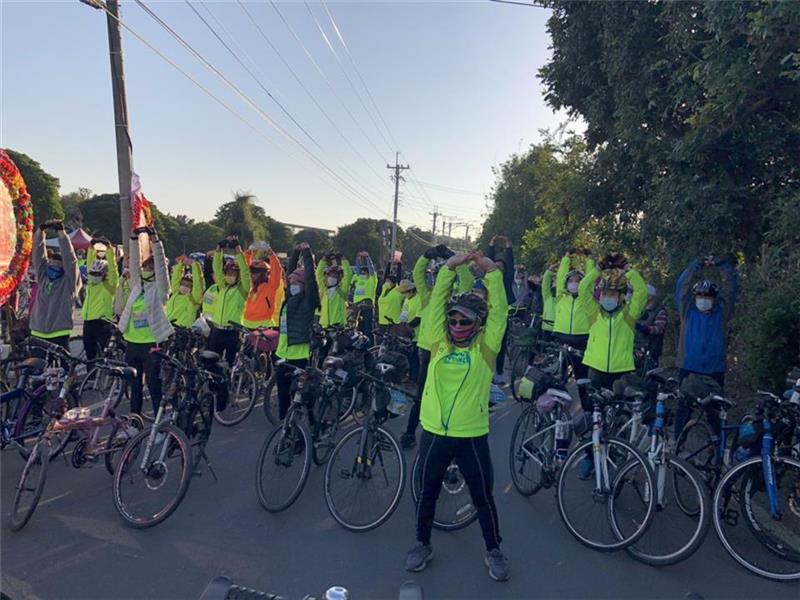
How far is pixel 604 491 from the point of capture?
3.82 meters

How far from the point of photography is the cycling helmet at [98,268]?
6973 mm

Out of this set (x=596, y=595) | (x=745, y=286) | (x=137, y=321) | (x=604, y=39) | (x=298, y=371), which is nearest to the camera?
(x=596, y=595)

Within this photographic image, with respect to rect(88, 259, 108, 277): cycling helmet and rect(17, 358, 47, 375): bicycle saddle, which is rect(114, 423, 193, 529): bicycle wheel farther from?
→ rect(88, 259, 108, 277): cycling helmet

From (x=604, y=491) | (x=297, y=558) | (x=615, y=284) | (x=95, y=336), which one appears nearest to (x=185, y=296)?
(x=95, y=336)

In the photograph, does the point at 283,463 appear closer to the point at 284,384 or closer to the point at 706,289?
the point at 284,384

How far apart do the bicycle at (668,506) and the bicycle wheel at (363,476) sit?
160 cm

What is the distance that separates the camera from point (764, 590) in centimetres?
340

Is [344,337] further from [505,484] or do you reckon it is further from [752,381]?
[752,381]

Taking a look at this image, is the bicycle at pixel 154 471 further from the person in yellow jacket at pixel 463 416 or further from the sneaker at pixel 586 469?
the sneaker at pixel 586 469

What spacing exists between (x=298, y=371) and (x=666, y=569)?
10.3 feet

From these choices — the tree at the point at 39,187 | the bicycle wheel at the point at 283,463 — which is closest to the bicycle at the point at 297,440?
the bicycle wheel at the point at 283,463

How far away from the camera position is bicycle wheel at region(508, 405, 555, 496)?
4512 millimetres

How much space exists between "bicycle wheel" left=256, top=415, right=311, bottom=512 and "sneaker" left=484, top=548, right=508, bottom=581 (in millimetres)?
1587

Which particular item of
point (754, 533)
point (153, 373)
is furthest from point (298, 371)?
point (754, 533)
